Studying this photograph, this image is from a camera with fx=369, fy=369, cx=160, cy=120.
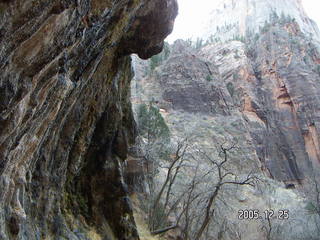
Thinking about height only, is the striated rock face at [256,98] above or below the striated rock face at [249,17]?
below

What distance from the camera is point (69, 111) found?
844cm

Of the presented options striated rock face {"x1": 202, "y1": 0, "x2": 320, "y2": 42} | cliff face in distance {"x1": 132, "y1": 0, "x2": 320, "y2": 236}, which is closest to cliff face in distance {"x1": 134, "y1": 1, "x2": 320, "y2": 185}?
cliff face in distance {"x1": 132, "y1": 0, "x2": 320, "y2": 236}

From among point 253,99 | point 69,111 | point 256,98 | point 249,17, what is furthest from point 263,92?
point 69,111

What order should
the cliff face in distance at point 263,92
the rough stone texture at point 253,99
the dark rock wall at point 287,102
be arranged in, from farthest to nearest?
the dark rock wall at point 287,102 → the cliff face in distance at point 263,92 → the rough stone texture at point 253,99

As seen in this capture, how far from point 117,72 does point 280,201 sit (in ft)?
80.8

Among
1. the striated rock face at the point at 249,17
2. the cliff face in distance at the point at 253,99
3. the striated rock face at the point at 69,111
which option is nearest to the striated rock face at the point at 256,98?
the cliff face in distance at the point at 253,99

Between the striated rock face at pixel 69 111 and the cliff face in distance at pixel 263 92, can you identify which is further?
the cliff face in distance at pixel 263 92

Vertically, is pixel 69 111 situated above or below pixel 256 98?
below

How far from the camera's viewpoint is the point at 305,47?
63.3 meters

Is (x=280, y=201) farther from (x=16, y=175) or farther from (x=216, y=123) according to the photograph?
(x=16, y=175)

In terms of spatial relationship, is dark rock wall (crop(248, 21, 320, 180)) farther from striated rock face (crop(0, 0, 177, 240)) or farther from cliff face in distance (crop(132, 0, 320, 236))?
striated rock face (crop(0, 0, 177, 240))

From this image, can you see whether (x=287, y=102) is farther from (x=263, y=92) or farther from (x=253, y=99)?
(x=253, y=99)

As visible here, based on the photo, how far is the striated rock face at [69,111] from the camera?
13.1 feet

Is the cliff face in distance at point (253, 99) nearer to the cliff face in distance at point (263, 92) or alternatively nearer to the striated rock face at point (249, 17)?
the cliff face in distance at point (263, 92)
